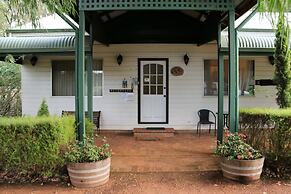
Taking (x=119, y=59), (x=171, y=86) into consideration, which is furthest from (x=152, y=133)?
(x=119, y=59)

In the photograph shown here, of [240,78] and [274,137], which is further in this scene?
[240,78]

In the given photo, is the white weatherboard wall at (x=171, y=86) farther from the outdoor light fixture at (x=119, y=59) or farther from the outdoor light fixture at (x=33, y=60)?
the outdoor light fixture at (x=33, y=60)

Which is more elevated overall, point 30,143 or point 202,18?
point 202,18

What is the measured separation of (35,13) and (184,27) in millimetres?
5137

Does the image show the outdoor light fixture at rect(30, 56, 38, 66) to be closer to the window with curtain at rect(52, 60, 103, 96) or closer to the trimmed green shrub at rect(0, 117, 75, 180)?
the window with curtain at rect(52, 60, 103, 96)

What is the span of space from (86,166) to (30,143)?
83 centimetres

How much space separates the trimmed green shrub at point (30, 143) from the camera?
3572mm

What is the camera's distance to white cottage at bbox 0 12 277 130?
312 inches

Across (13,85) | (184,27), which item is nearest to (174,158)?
(184,27)

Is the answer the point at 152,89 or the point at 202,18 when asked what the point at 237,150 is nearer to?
the point at 202,18

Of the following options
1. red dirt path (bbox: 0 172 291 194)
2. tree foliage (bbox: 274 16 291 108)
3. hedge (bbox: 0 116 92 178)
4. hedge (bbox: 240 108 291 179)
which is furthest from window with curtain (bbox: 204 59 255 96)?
hedge (bbox: 0 116 92 178)

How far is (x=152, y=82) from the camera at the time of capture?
26.2ft

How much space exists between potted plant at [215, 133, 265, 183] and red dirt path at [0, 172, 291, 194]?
11cm

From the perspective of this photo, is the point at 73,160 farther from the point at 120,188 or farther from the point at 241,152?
the point at 241,152
